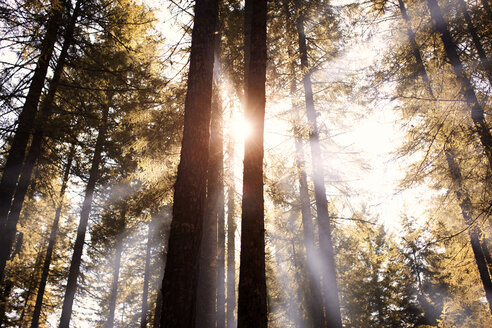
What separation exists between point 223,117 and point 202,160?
612 centimetres

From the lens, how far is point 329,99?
11406 millimetres

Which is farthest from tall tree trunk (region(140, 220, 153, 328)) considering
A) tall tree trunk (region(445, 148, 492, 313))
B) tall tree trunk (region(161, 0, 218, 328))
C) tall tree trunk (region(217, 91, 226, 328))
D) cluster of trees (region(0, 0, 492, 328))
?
tall tree trunk (region(445, 148, 492, 313))

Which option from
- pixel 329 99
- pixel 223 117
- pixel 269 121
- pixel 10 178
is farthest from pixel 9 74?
pixel 329 99

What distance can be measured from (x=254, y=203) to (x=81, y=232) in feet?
34.7

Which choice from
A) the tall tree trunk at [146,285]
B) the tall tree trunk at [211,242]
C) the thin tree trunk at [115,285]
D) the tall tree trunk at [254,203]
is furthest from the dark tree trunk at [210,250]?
the tall tree trunk at [146,285]

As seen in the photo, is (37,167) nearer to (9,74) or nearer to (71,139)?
(71,139)

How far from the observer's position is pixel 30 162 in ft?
26.7

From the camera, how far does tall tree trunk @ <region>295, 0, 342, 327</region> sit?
27.0 feet

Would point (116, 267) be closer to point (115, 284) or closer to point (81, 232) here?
point (115, 284)

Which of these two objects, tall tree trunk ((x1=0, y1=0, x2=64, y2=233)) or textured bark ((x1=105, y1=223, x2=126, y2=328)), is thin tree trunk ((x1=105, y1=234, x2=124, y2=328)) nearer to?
textured bark ((x1=105, y1=223, x2=126, y2=328))

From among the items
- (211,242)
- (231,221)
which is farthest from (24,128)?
(231,221)

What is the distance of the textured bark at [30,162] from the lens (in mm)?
7198

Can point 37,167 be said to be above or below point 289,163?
below

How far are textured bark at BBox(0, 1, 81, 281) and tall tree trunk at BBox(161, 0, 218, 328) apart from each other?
516 centimetres
